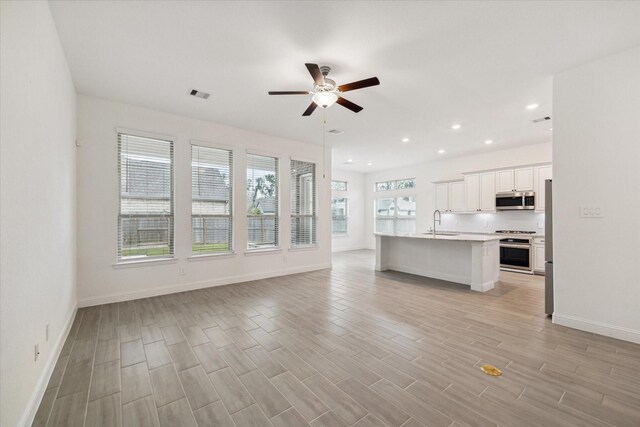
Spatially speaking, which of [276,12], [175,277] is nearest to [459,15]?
[276,12]

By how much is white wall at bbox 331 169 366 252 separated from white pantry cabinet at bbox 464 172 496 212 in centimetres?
417

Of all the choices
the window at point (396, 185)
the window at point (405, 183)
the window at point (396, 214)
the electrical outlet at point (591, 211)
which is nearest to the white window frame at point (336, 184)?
the window at point (396, 185)

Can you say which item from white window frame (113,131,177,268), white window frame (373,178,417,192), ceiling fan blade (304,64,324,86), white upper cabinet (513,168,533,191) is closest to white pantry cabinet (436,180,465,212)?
white window frame (373,178,417,192)

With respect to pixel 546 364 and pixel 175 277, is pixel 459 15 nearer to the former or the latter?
pixel 546 364

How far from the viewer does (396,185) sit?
10.0 metres

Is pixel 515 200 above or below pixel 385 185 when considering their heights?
below

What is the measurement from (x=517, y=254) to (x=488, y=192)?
1.67 m

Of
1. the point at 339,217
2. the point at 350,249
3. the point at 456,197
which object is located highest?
the point at 456,197

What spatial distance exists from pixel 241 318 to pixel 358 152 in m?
5.41

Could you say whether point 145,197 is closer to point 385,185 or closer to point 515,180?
point 515,180

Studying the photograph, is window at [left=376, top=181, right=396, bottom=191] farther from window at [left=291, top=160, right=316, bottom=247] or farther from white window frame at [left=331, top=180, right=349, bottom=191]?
window at [left=291, top=160, right=316, bottom=247]

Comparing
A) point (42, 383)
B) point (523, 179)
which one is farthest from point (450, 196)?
point (42, 383)

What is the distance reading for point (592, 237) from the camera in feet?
10.0

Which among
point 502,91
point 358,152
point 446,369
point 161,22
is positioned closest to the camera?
point 446,369
